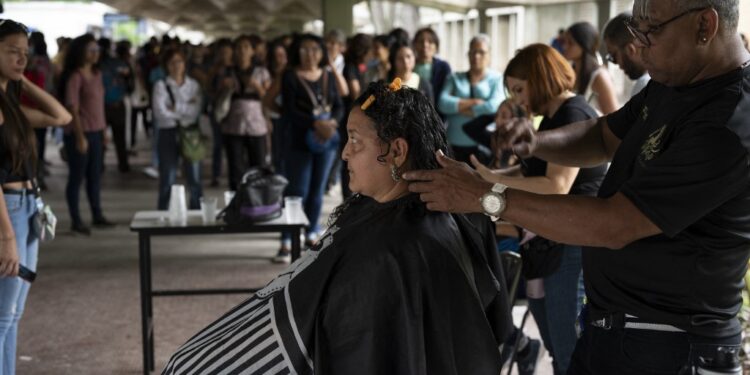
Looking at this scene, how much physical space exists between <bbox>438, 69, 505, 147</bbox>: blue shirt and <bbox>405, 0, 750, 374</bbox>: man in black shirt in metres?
4.02

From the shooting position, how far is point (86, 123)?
23.9ft

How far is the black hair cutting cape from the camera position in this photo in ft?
7.16

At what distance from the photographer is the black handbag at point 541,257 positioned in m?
3.10

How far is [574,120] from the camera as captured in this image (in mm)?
3045

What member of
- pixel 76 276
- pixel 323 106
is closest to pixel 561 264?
pixel 323 106

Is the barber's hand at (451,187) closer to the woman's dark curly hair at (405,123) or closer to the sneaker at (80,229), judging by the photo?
the woman's dark curly hair at (405,123)

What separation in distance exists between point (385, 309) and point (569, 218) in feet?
1.79

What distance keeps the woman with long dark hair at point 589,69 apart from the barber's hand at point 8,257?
2.95 meters

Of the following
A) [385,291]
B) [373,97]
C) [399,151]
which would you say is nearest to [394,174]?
[399,151]

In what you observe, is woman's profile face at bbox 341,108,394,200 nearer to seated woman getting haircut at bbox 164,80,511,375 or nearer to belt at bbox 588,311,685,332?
seated woman getting haircut at bbox 164,80,511,375

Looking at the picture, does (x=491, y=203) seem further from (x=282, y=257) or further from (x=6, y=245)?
(x=282, y=257)

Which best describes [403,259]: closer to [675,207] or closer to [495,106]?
[675,207]

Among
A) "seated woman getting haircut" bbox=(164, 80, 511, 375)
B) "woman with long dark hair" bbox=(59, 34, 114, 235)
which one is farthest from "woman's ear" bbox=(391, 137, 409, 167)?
"woman with long dark hair" bbox=(59, 34, 114, 235)

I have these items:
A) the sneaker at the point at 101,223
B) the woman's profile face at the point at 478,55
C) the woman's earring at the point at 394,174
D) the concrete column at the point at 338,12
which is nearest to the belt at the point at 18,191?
the woman's earring at the point at 394,174
